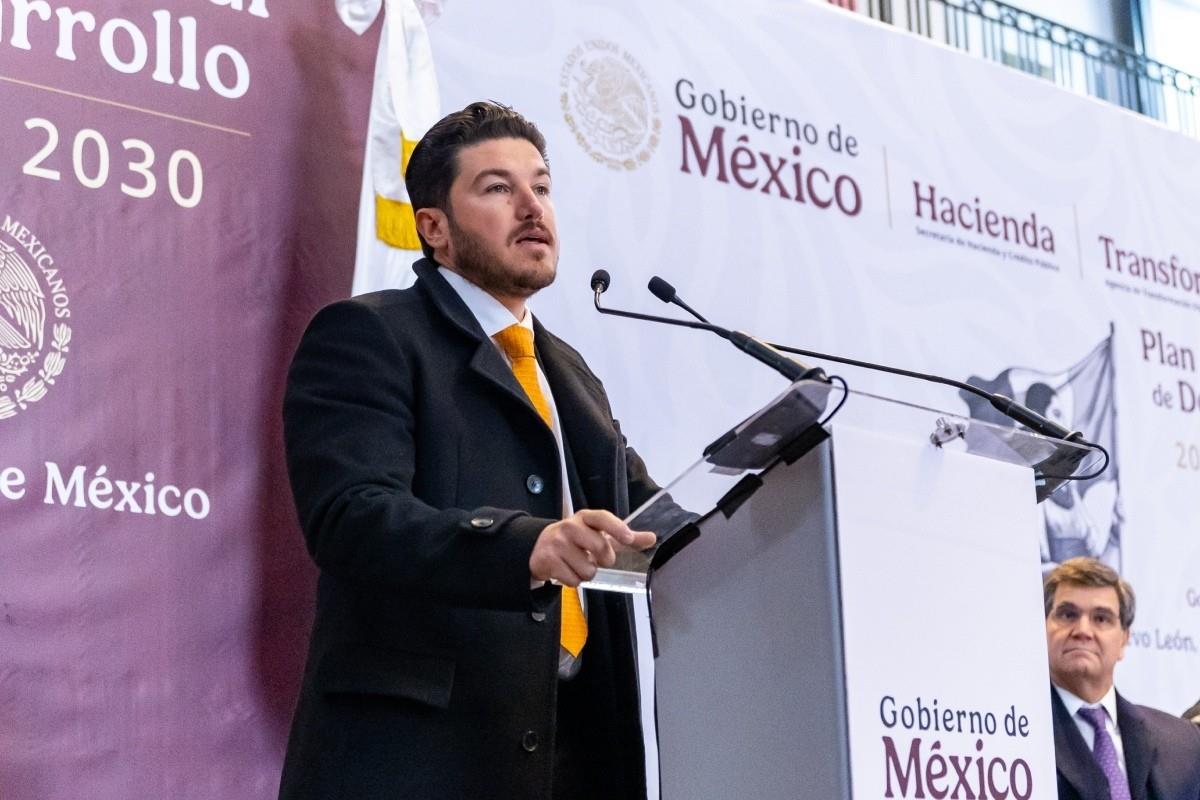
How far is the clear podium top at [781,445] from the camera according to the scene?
1673 millimetres

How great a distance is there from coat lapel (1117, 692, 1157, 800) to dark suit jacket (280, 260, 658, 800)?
168 cm

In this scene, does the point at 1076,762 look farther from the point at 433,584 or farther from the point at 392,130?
the point at 433,584

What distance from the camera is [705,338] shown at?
371 cm

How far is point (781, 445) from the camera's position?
1.72 meters

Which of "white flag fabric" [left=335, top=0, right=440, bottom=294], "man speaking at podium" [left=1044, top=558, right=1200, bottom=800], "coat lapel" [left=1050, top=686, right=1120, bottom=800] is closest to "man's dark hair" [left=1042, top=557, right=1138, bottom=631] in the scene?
"man speaking at podium" [left=1044, top=558, right=1200, bottom=800]

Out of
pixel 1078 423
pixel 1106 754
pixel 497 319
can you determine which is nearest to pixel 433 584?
pixel 497 319

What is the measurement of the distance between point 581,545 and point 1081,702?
2.15 meters

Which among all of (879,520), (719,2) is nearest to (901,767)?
(879,520)

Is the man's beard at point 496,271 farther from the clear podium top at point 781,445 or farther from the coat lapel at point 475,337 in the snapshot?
the clear podium top at point 781,445

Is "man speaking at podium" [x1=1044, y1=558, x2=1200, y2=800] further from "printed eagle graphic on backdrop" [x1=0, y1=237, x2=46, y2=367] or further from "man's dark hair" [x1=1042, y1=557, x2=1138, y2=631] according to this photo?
"printed eagle graphic on backdrop" [x1=0, y1=237, x2=46, y2=367]

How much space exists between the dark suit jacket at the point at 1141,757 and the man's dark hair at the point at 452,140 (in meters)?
1.65

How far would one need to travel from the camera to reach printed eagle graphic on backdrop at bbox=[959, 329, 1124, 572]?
4215mm

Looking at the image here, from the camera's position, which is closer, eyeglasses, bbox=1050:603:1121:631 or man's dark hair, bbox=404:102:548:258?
man's dark hair, bbox=404:102:548:258

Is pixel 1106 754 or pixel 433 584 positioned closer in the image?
pixel 433 584
